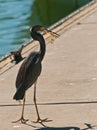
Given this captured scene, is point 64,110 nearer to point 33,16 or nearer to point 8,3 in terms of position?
point 33,16

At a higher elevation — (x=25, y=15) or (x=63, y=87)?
(x=25, y=15)

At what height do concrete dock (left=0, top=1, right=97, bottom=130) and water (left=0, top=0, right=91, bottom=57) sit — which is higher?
water (left=0, top=0, right=91, bottom=57)

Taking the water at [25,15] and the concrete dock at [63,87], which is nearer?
the concrete dock at [63,87]

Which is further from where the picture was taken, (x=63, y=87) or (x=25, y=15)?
(x=25, y=15)

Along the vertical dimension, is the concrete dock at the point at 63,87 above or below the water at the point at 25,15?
below

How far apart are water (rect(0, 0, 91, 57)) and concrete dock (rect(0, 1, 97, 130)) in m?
3.91

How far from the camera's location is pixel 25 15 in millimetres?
21312

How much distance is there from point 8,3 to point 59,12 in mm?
3950

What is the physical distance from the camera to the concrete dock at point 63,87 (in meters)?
7.12

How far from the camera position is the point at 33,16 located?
21047 millimetres

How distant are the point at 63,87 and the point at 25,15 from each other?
509 inches

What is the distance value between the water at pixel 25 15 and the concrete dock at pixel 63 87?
3.91 m

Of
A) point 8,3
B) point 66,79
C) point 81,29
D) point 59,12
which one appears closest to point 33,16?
point 59,12

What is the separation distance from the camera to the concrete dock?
7121mm
